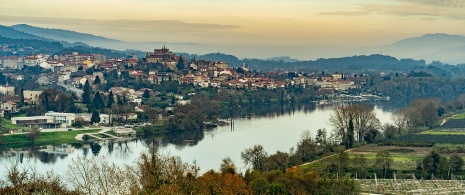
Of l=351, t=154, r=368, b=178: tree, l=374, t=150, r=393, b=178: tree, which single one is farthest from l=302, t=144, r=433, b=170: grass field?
l=351, t=154, r=368, b=178: tree

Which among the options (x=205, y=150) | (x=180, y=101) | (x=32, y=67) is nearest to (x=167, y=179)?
(x=205, y=150)

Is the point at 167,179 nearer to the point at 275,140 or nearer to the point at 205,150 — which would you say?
the point at 205,150

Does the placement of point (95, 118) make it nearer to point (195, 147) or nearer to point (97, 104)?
point (97, 104)

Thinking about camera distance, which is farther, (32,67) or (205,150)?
(32,67)

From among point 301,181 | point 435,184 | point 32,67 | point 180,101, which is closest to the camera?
point 301,181

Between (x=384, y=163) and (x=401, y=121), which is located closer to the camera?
(x=384, y=163)

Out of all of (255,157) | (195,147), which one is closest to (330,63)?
(195,147)

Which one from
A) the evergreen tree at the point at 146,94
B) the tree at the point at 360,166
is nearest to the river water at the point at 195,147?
the tree at the point at 360,166
